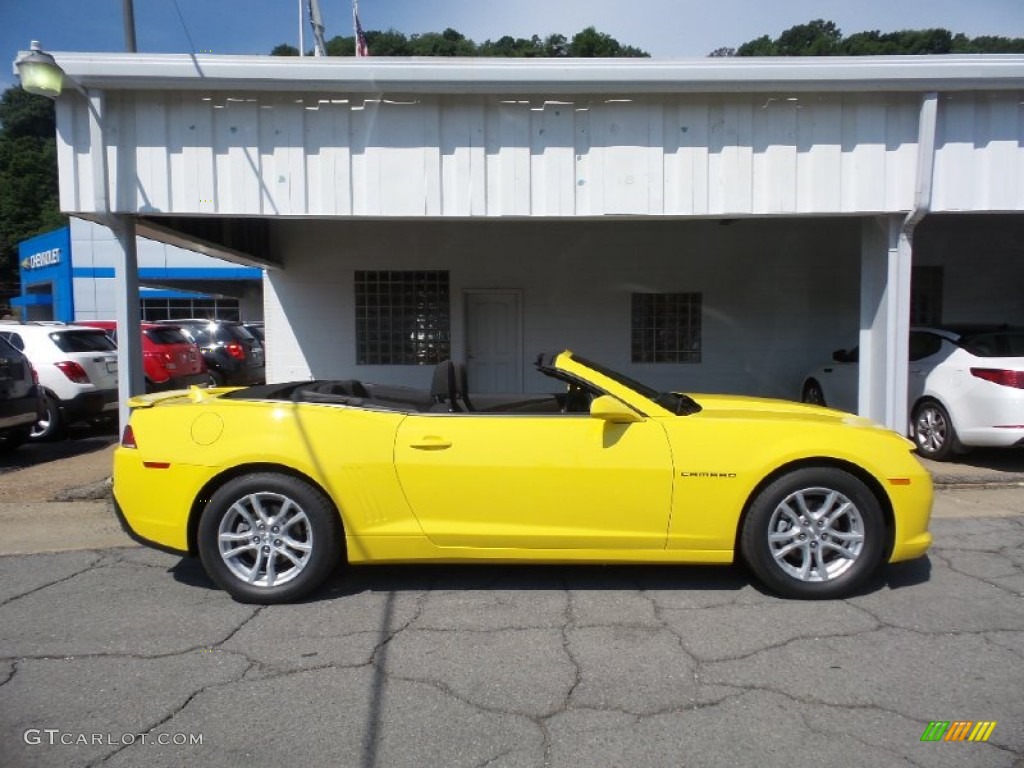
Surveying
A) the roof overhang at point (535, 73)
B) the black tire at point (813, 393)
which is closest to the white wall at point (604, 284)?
the black tire at point (813, 393)

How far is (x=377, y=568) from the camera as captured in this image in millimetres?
4879

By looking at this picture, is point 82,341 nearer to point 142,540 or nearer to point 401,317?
point 401,317

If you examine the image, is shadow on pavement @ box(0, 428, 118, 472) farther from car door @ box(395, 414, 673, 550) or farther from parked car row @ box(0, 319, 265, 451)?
car door @ box(395, 414, 673, 550)

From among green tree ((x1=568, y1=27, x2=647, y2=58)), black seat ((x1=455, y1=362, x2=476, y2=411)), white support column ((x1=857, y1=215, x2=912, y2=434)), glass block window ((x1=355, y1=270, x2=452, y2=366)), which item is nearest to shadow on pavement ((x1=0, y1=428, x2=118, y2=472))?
glass block window ((x1=355, y1=270, x2=452, y2=366))

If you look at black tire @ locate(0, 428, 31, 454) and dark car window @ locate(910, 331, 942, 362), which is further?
black tire @ locate(0, 428, 31, 454)

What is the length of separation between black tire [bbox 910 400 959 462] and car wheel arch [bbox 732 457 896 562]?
4.04 meters

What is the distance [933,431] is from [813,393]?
8.52 ft

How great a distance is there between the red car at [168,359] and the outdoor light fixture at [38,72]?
6.09m

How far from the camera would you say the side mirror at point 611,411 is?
4.12 m

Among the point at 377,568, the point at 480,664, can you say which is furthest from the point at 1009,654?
the point at 377,568

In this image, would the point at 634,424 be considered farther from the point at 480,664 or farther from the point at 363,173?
the point at 363,173

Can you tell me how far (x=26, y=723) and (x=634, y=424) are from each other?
305 cm

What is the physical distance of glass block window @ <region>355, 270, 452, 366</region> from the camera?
36.3ft

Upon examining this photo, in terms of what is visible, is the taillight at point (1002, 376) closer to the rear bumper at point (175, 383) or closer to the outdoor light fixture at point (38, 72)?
the outdoor light fixture at point (38, 72)
